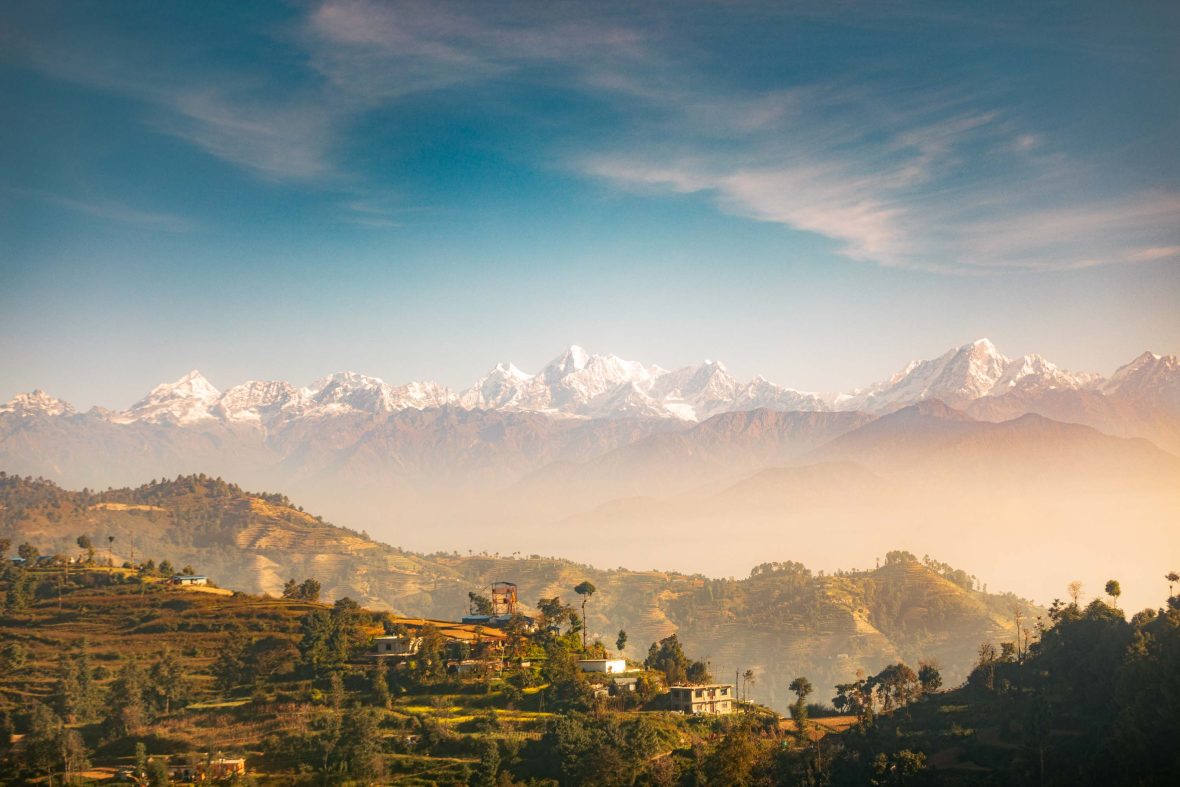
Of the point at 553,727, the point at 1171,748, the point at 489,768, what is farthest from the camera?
the point at 553,727

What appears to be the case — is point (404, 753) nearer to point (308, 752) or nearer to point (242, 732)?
point (308, 752)

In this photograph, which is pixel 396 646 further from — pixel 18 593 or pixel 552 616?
pixel 18 593

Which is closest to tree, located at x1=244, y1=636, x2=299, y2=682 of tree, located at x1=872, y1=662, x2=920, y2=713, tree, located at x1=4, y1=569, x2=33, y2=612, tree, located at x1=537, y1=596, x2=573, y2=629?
tree, located at x1=537, y1=596, x2=573, y2=629

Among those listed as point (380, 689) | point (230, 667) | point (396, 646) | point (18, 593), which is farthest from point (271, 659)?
point (18, 593)

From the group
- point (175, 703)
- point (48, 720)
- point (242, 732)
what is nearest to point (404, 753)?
point (242, 732)

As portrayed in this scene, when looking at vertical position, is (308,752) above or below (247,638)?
below

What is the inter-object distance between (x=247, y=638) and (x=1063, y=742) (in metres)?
95.5

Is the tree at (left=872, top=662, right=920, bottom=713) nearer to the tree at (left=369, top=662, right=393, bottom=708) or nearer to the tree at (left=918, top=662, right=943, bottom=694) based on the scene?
the tree at (left=918, top=662, right=943, bottom=694)

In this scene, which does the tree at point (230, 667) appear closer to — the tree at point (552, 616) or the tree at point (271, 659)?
the tree at point (271, 659)

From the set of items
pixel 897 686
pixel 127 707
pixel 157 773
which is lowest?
pixel 157 773

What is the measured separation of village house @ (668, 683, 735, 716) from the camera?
121m

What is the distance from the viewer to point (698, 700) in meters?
122

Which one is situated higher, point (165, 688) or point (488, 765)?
point (165, 688)

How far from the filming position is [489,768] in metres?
99.1
